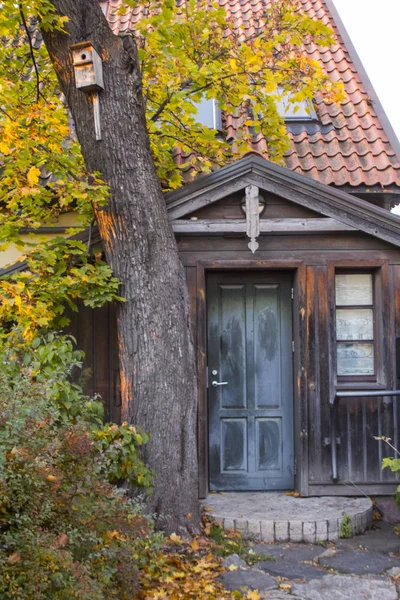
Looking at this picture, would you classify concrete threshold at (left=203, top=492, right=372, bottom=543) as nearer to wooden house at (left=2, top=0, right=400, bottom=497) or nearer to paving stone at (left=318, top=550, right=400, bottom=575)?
wooden house at (left=2, top=0, right=400, bottom=497)

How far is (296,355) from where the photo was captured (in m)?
6.92

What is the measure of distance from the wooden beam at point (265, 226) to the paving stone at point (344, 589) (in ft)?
11.2

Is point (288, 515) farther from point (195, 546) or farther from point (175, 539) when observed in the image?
point (175, 539)

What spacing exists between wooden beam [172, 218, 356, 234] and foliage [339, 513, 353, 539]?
2935 millimetres

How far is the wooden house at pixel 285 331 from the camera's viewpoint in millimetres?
6582

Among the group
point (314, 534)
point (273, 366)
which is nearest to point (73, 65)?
point (273, 366)

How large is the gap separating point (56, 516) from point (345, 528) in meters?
3.25

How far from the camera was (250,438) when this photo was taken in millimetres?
7129

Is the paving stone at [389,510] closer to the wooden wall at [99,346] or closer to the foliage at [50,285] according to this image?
the wooden wall at [99,346]

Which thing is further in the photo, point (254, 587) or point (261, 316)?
point (261, 316)

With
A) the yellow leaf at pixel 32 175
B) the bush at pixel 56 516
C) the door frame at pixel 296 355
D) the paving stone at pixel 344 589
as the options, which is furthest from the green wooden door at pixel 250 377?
the bush at pixel 56 516

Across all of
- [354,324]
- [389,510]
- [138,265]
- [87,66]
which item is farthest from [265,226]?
[389,510]

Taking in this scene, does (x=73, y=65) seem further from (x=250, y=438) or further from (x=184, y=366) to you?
(x=250, y=438)

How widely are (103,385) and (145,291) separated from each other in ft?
5.68
